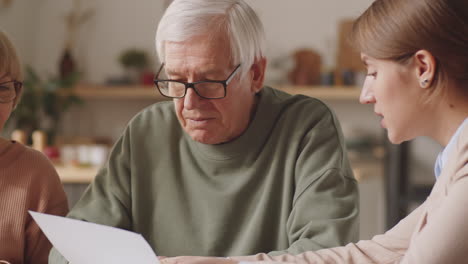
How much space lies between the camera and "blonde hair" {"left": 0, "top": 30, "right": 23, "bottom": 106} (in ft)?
4.62

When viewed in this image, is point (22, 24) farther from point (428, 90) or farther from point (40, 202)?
point (428, 90)

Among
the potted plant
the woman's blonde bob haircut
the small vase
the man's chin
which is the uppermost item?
the woman's blonde bob haircut

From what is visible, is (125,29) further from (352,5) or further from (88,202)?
(88,202)

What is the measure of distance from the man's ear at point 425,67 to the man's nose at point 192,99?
52cm

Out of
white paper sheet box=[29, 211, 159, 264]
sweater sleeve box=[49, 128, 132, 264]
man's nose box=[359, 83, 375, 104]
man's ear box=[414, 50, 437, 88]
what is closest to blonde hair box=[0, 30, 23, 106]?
sweater sleeve box=[49, 128, 132, 264]

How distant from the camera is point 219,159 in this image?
1518 mm

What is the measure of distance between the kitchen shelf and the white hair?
9.77ft

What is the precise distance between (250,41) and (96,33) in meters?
3.47

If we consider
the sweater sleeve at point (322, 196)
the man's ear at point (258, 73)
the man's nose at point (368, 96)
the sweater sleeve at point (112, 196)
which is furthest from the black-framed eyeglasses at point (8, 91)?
the man's nose at point (368, 96)

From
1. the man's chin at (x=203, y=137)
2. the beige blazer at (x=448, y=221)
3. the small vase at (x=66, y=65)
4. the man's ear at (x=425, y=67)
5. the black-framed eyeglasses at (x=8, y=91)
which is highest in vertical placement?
the man's ear at (x=425, y=67)

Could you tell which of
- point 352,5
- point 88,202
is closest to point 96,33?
point 352,5

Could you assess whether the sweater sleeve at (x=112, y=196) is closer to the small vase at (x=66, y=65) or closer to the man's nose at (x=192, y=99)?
the man's nose at (x=192, y=99)

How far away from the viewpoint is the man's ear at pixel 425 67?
Result: 103cm

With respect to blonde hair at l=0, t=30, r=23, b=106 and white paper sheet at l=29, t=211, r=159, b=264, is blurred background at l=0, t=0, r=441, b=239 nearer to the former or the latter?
blonde hair at l=0, t=30, r=23, b=106
